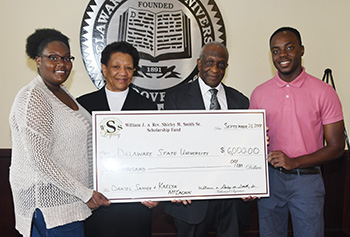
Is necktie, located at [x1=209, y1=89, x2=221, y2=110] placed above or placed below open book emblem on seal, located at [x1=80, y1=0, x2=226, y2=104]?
below

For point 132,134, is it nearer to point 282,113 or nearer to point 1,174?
point 282,113

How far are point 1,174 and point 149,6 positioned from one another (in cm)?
187

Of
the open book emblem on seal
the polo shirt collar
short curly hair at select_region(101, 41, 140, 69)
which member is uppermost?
the open book emblem on seal

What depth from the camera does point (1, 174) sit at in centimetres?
282

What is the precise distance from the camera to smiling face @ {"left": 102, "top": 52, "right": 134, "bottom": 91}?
6.29ft

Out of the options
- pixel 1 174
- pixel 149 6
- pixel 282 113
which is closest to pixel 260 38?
pixel 149 6

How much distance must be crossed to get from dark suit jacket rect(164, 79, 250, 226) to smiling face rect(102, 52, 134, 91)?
0.90ft

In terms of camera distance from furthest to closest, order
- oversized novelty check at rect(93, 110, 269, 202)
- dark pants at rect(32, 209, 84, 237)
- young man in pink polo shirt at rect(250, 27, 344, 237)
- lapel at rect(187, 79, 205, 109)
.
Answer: lapel at rect(187, 79, 205, 109), young man in pink polo shirt at rect(250, 27, 344, 237), oversized novelty check at rect(93, 110, 269, 202), dark pants at rect(32, 209, 84, 237)

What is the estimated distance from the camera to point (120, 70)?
6.30ft

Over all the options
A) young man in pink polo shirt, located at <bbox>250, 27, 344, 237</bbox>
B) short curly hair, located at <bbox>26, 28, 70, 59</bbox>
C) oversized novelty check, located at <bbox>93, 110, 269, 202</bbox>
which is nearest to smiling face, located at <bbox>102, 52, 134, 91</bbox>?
oversized novelty check, located at <bbox>93, 110, 269, 202</bbox>

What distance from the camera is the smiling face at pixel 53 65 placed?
5.25 ft

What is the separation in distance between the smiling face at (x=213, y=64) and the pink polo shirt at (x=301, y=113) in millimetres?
335

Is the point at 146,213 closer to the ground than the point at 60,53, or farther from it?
closer to the ground

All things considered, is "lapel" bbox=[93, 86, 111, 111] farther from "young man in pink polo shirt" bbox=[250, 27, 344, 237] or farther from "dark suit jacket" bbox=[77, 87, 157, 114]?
"young man in pink polo shirt" bbox=[250, 27, 344, 237]
